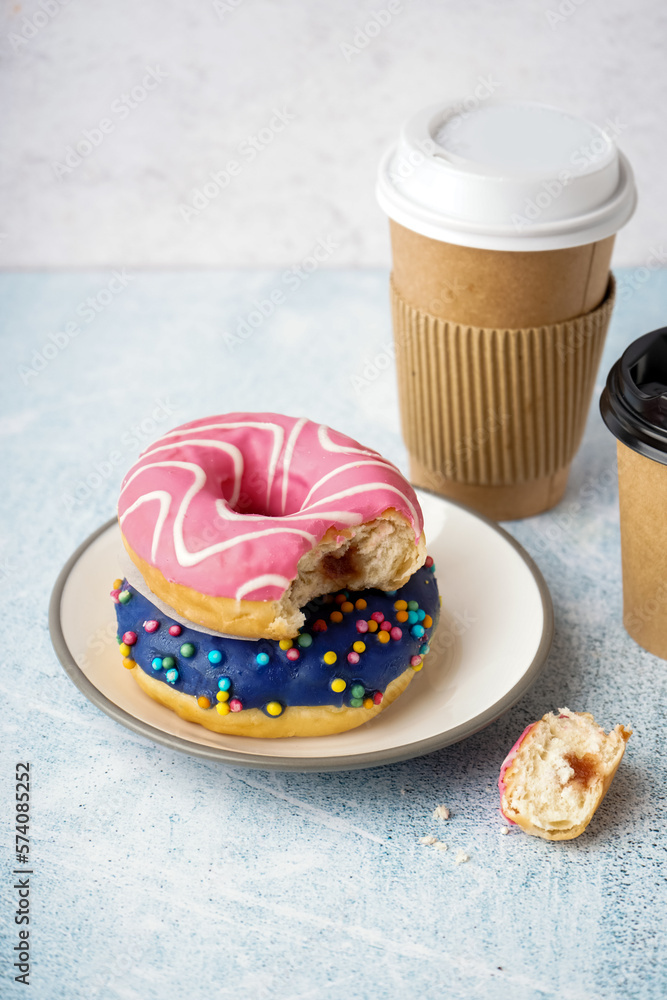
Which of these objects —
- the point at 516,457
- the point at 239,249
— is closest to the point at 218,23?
the point at 239,249

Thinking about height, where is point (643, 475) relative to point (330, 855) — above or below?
above

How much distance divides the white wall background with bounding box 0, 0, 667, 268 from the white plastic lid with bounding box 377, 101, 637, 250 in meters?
0.83

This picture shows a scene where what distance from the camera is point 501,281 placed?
1525 millimetres

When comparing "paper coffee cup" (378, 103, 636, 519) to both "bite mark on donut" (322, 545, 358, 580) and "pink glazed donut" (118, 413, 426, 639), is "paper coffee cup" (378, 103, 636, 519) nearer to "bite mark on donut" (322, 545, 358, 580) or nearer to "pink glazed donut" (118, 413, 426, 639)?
"pink glazed donut" (118, 413, 426, 639)

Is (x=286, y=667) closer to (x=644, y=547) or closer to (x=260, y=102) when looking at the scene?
(x=644, y=547)

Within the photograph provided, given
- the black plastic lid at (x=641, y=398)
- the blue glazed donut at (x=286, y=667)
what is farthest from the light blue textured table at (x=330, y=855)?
the black plastic lid at (x=641, y=398)

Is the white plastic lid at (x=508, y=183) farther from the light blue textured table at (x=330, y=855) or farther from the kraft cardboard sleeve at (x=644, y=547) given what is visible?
the light blue textured table at (x=330, y=855)

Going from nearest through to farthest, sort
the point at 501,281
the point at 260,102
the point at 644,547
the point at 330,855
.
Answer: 1. the point at 330,855
2. the point at 644,547
3. the point at 501,281
4. the point at 260,102

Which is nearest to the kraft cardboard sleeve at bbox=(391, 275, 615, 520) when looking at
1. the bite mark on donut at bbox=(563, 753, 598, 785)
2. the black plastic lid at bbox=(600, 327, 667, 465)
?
the black plastic lid at bbox=(600, 327, 667, 465)

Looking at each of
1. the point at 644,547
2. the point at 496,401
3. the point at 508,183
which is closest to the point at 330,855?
the point at 644,547

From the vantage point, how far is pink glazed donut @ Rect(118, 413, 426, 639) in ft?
3.75

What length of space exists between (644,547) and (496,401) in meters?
0.39

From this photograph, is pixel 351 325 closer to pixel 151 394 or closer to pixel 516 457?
pixel 151 394

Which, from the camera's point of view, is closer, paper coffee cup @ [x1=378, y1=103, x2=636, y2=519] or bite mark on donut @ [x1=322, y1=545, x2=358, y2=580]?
bite mark on donut @ [x1=322, y1=545, x2=358, y2=580]
